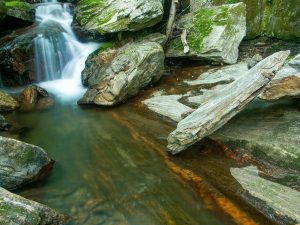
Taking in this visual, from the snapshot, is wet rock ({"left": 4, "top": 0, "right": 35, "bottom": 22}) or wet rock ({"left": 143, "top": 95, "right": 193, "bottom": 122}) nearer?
wet rock ({"left": 143, "top": 95, "right": 193, "bottom": 122})

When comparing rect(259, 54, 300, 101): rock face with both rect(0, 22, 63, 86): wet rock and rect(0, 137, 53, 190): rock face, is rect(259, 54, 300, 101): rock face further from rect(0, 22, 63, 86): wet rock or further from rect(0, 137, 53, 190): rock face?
rect(0, 22, 63, 86): wet rock

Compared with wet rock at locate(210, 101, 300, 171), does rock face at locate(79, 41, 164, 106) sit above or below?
above

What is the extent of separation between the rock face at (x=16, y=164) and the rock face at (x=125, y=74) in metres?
4.13

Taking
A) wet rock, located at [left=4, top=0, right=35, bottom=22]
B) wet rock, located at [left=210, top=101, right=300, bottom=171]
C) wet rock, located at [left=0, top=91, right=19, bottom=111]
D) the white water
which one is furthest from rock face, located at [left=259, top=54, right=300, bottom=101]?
wet rock, located at [left=4, top=0, right=35, bottom=22]

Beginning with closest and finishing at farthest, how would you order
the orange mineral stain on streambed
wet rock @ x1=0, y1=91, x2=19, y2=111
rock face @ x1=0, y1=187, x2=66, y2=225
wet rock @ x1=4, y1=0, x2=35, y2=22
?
rock face @ x1=0, y1=187, x2=66, y2=225
the orange mineral stain on streambed
wet rock @ x1=0, y1=91, x2=19, y2=111
wet rock @ x1=4, y1=0, x2=35, y2=22

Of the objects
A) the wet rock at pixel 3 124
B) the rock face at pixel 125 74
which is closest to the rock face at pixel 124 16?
the rock face at pixel 125 74

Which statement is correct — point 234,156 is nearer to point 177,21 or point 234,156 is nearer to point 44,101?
point 44,101

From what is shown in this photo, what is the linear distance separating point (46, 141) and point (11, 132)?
119cm

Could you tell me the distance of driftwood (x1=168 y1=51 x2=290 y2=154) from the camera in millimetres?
6496

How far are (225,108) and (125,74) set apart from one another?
4616 millimetres

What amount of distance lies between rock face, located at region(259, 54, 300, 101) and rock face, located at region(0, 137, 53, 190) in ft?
16.5

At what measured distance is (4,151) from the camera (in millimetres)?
6113

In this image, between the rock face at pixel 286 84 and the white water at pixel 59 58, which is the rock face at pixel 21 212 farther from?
the white water at pixel 59 58

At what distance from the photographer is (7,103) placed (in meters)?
10.7
